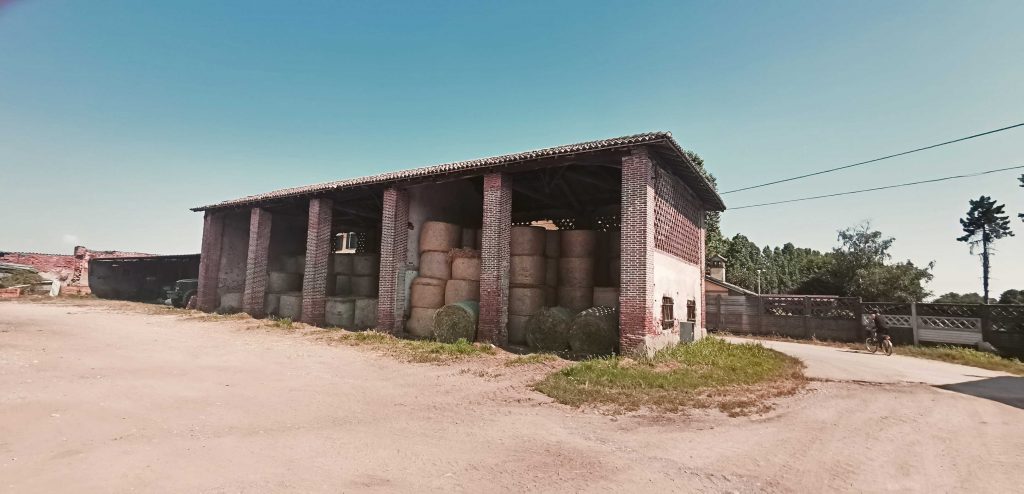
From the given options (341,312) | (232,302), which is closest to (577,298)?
(341,312)

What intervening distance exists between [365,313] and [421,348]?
17.4 ft

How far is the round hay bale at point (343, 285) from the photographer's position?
1831cm

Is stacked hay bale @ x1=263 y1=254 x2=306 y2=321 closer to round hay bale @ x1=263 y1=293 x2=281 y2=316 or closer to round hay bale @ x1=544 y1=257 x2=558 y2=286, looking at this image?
round hay bale @ x1=263 y1=293 x2=281 y2=316

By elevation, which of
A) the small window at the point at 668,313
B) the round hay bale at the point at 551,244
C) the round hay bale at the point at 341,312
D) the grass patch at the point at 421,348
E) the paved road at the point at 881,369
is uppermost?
the round hay bale at the point at 551,244

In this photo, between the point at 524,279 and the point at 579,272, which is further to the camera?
the point at 579,272

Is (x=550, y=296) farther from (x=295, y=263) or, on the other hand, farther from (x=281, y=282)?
(x=281, y=282)

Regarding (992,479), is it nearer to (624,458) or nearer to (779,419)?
(779,419)

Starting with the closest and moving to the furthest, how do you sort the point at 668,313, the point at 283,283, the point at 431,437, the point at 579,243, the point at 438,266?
the point at 431,437
the point at 668,313
the point at 579,243
the point at 438,266
the point at 283,283

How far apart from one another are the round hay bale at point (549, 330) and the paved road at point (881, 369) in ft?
18.7

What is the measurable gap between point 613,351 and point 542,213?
8.47 meters

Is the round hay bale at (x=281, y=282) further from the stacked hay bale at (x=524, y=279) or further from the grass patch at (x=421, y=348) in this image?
the stacked hay bale at (x=524, y=279)

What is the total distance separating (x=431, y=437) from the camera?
16.3 feet

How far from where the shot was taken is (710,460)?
4.50 m

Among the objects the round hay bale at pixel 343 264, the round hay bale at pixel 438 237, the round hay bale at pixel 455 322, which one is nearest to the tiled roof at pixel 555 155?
the round hay bale at pixel 438 237
